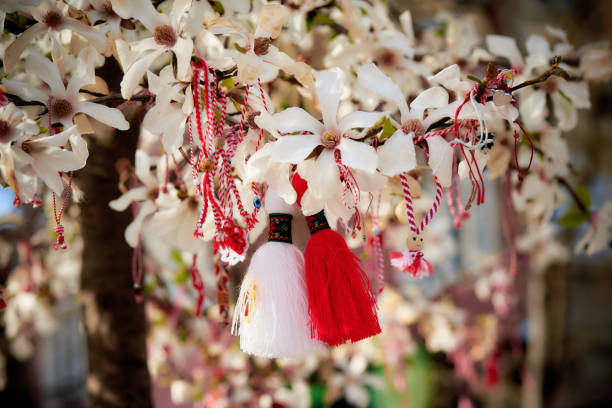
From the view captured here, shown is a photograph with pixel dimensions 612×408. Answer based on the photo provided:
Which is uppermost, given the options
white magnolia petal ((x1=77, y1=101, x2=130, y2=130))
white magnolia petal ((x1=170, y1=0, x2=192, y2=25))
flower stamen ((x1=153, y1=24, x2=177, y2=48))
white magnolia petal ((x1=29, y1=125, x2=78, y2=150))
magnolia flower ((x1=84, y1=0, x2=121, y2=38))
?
magnolia flower ((x1=84, y1=0, x2=121, y2=38))

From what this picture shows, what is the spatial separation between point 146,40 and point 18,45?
9.8 inches

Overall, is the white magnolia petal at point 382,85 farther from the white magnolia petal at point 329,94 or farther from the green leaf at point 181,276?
→ the green leaf at point 181,276

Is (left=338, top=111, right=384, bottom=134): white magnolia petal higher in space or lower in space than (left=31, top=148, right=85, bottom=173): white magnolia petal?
higher

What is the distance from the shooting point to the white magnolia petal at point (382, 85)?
731mm

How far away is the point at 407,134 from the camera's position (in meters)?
0.71

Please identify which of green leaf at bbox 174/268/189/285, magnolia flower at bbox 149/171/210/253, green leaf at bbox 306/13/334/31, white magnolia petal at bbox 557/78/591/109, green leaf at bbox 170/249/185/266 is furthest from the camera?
green leaf at bbox 170/249/185/266

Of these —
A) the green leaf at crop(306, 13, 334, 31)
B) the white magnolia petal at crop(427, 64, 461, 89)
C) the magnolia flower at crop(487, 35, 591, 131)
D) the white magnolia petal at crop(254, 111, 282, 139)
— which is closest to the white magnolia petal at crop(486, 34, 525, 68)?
the magnolia flower at crop(487, 35, 591, 131)

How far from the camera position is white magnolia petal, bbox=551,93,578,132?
116 cm

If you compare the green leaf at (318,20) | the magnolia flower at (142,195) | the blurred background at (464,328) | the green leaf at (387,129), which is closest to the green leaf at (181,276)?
the blurred background at (464,328)

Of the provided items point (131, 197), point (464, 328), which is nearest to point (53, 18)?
point (131, 197)

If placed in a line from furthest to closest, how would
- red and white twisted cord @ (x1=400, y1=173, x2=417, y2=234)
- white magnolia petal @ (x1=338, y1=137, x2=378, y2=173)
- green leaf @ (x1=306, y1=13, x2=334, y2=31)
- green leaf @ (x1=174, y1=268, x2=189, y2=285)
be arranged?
green leaf @ (x1=174, y1=268, x2=189, y2=285) < green leaf @ (x1=306, y1=13, x2=334, y2=31) < red and white twisted cord @ (x1=400, y1=173, x2=417, y2=234) < white magnolia petal @ (x1=338, y1=137, x2=378, y2=173)

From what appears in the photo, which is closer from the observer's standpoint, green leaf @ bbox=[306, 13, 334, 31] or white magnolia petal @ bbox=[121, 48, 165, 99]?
white magnolia petal @ bbox=[121, 48, 165, 99]

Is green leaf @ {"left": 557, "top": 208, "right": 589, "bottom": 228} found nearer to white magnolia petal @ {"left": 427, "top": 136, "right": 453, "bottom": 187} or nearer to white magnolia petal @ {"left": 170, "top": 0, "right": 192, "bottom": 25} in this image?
white magnolia petal @ {"left": 427, "top": 136, "right": 453, "bottom": 187}

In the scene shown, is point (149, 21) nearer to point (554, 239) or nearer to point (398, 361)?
point (398, 361)
